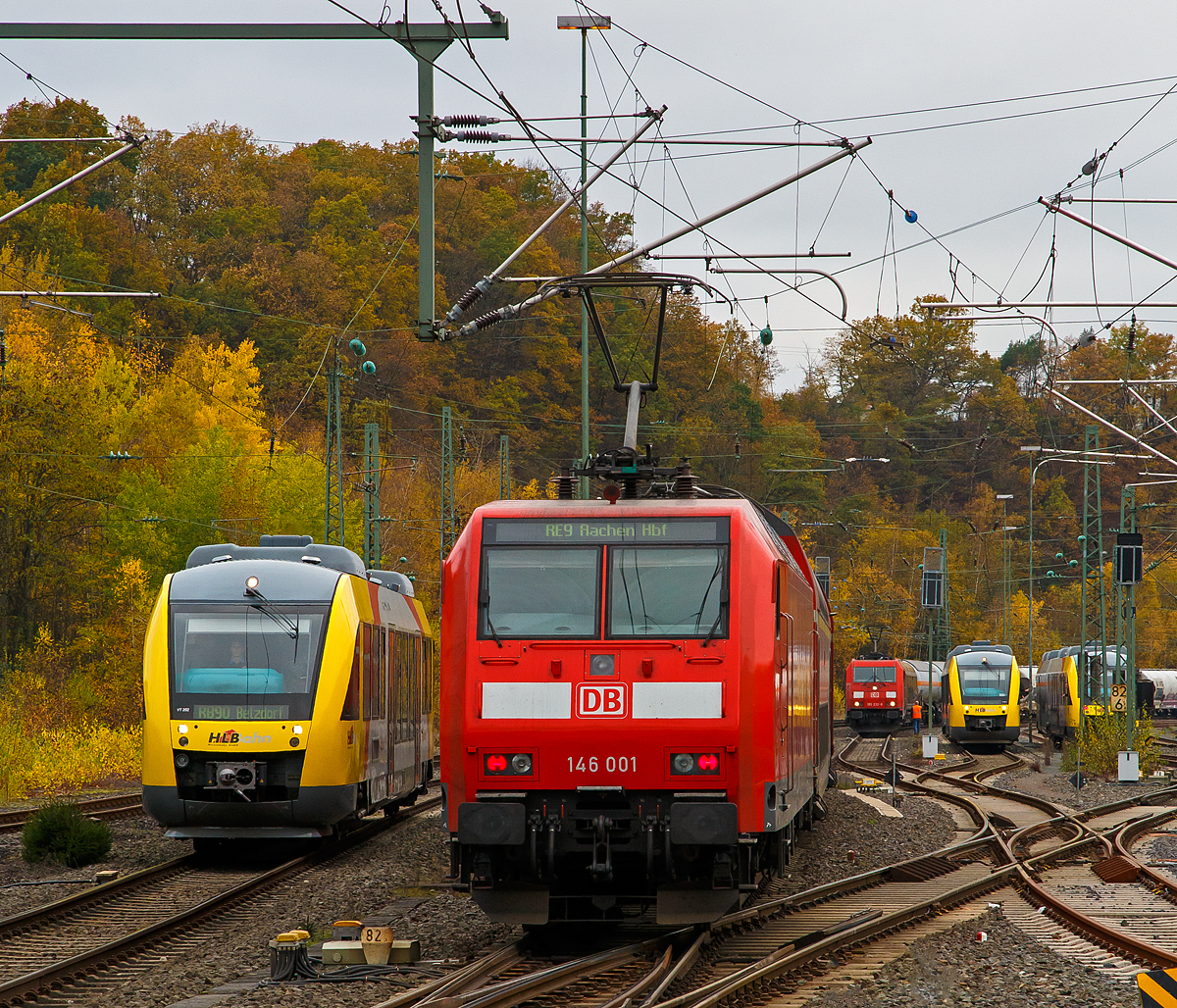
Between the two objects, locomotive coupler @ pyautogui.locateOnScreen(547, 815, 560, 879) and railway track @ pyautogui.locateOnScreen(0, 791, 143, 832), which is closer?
locomotive coupler @ pyautogui.locateOnScreen(547, 815, 560, 879)

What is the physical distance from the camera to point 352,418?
2469 inches

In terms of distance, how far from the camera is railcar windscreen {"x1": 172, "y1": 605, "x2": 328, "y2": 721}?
15258 millimetres

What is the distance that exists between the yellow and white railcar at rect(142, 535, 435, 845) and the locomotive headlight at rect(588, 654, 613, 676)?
586 centimetres

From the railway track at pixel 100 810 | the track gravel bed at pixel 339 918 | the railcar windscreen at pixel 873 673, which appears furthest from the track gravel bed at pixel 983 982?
the railcar windscreen at pixel 873 673

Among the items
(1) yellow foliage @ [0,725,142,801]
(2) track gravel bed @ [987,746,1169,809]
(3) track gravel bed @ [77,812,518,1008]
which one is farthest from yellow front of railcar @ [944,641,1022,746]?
(3) track gravel bed @ [77,812,518,1008]

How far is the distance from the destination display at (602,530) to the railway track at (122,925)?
392 centimetres

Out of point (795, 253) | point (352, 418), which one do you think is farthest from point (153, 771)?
point (352, 418)

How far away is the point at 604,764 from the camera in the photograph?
33.4ft

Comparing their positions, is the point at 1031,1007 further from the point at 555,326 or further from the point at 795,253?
the point at 555,326

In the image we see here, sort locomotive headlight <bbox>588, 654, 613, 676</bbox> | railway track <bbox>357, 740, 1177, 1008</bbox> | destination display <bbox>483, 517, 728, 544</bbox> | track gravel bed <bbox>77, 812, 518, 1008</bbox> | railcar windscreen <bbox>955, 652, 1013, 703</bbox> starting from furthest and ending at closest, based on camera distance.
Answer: railcar windscreen <bbox>955, 652, 1013, 703</bbox> → destination display <bbox>483, 517, 728, 544</bbox> → locomotive headlight <bbox>588, 654, 613, 676</bbox> → track gravel bed <bbox>77, 812, 518, 1008</bbox> → railway track <bbox>357, 740, 1177, 1008</bbox>

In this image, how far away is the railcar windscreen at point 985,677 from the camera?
1812 inches

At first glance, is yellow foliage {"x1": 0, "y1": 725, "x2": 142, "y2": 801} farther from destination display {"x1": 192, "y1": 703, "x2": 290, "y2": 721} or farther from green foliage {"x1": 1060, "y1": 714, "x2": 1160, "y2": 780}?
green foliage {"x1": 1060, "y1": 714, "x2": 1160, "y2": 780}

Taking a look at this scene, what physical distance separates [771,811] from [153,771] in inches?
291

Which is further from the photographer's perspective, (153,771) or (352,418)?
(352,418)
